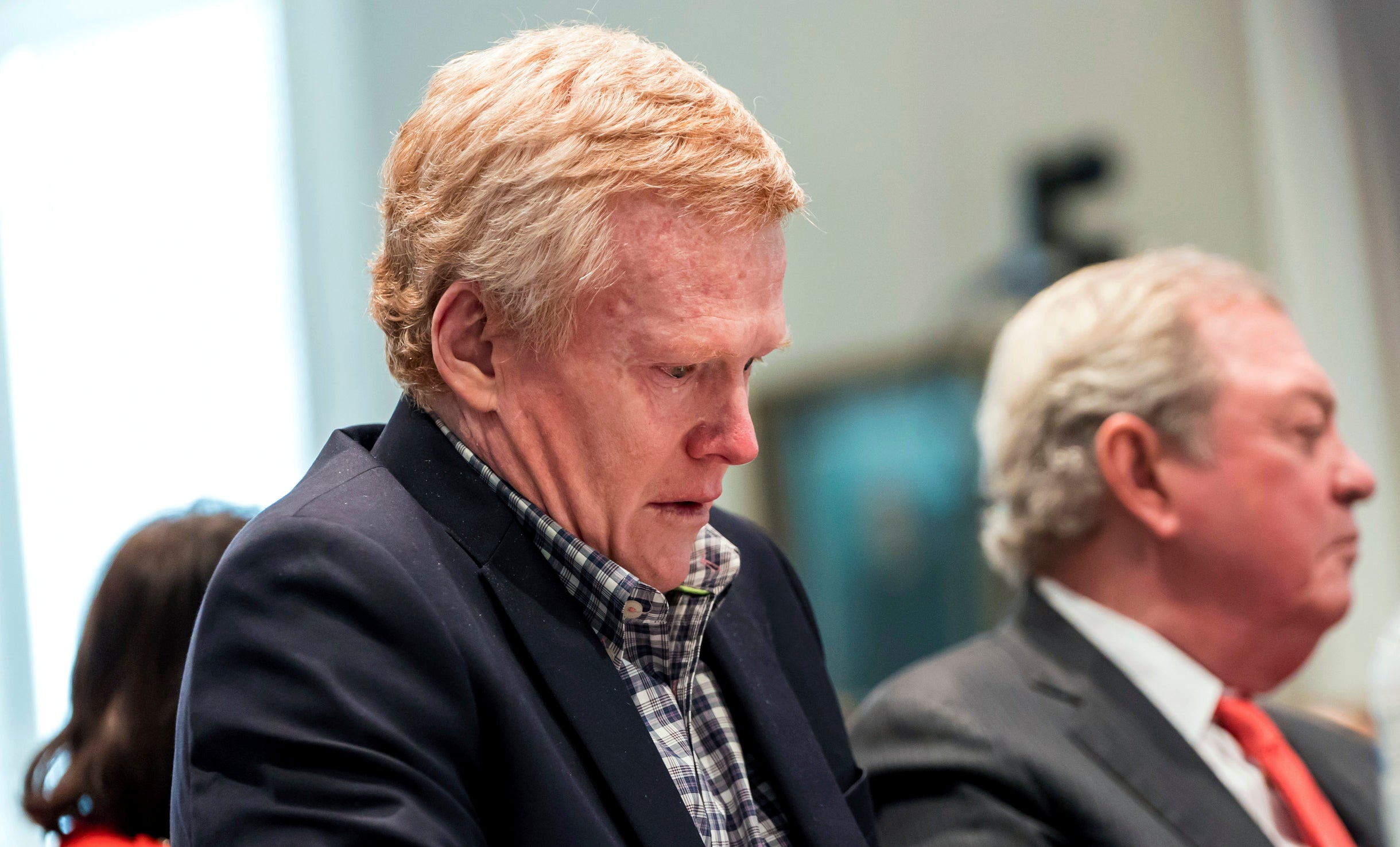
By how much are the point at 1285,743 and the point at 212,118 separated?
3428mm

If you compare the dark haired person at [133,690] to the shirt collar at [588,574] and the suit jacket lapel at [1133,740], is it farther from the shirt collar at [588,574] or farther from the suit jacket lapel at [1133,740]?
the suit jacket lapel at [1133,740]

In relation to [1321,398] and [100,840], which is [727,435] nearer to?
[100,840]

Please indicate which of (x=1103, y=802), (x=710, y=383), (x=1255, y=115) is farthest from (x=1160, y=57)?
(x=710, y=383)

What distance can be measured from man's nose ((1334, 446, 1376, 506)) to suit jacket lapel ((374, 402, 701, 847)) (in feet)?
4.16

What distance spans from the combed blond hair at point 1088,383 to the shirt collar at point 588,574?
1.01 metres

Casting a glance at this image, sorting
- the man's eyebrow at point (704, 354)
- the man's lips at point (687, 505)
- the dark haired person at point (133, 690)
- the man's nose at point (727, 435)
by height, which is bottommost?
the dark haired person at point (133, 690)

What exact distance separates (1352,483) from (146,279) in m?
3.39

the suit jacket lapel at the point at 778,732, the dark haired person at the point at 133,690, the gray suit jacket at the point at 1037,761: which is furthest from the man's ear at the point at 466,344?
the gray suit jacket at the point at 1037,761

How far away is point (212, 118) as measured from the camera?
394cm

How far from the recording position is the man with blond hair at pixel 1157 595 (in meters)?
1.66

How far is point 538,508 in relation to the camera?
A: 1096 mm

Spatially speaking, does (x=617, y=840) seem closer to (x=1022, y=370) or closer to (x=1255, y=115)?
(x=1022, y=370)

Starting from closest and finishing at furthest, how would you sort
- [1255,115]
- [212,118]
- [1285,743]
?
[1285,743] < [1255,115] < [212,118]

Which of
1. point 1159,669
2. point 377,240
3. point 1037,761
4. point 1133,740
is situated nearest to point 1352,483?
point 1159,669
